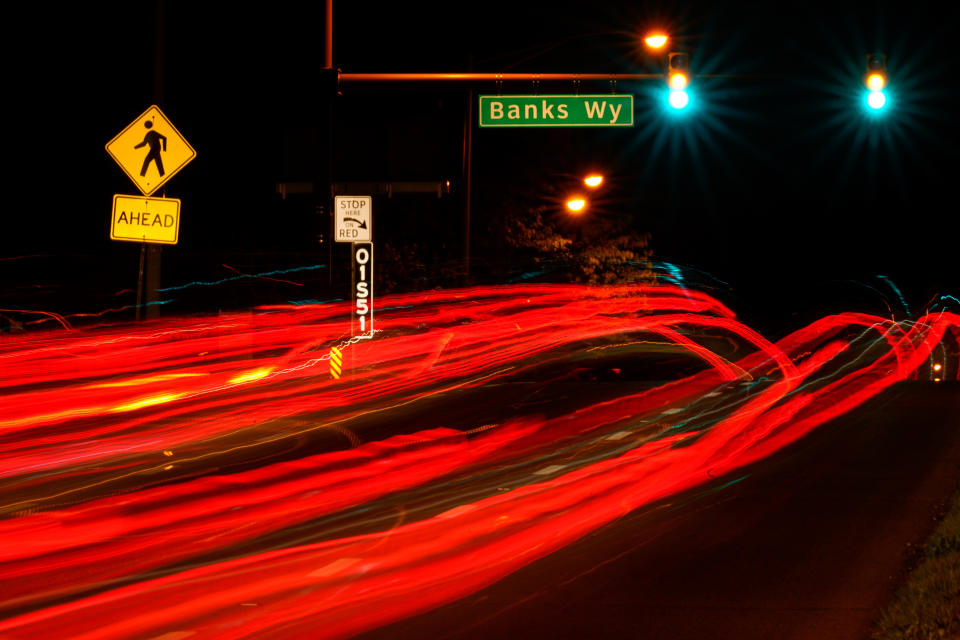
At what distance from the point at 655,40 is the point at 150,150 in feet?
23.8

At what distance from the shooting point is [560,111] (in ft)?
53.5

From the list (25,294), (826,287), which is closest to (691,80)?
(25,294)

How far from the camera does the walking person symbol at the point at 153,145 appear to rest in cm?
1407

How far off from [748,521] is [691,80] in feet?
26.9

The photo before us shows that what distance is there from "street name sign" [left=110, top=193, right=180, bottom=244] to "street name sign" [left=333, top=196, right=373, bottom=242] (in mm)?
6442

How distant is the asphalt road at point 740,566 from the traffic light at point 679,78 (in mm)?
5628

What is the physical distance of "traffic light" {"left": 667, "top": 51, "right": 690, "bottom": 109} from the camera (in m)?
15.4

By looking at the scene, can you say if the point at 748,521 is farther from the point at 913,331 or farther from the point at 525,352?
the point at 913,331

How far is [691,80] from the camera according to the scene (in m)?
15.6

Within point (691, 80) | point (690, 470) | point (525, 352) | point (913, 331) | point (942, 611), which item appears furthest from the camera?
point (913, 331)

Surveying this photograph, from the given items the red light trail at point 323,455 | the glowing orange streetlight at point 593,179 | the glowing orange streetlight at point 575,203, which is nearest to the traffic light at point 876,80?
the red light trail at point 323,455

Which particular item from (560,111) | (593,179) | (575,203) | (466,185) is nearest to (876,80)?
(560,111)

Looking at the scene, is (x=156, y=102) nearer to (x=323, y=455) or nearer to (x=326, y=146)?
(x=326, y=146)

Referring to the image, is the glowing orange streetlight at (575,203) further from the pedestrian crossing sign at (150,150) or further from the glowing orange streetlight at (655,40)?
the pedestrian crossing sign at (150,150)
